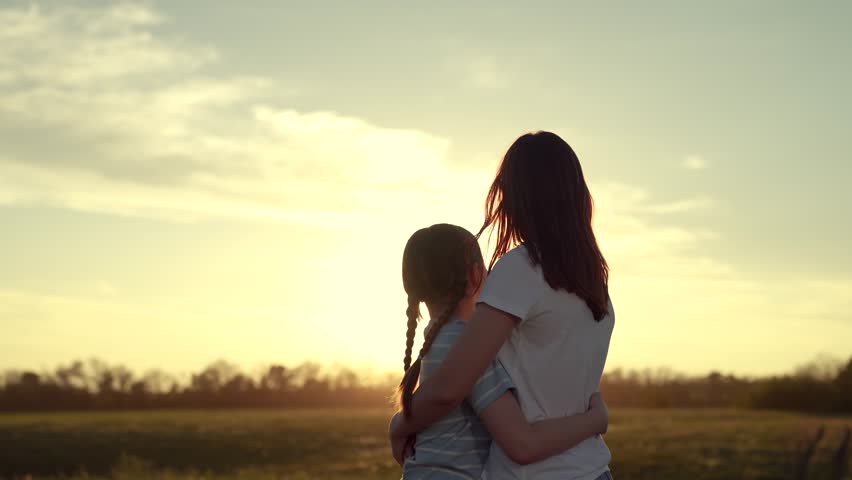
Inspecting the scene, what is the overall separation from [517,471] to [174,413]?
44.3 meters

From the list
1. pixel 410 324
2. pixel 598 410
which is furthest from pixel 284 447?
pixel 598 410

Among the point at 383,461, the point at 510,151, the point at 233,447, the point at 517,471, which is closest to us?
the point at 517,471

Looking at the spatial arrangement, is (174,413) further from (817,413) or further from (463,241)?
(463,241)

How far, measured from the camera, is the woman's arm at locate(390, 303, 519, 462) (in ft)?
10.4

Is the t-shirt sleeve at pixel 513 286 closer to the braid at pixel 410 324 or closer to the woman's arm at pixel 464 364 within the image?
the woman's arm at pixel 464 364

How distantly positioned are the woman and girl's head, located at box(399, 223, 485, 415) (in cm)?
26

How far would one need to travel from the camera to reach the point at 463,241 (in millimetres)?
3793

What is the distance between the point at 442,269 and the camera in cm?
378

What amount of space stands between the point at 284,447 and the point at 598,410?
33695mm

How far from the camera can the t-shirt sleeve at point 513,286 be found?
10.3 feet

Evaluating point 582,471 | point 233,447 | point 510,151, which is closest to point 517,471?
point 582,471

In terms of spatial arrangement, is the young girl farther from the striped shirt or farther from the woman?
the woman

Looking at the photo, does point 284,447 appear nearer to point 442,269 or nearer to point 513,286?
point 442,269

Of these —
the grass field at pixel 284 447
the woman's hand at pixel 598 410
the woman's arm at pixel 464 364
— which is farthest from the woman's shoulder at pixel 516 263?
the grass field at pixel 284 447
